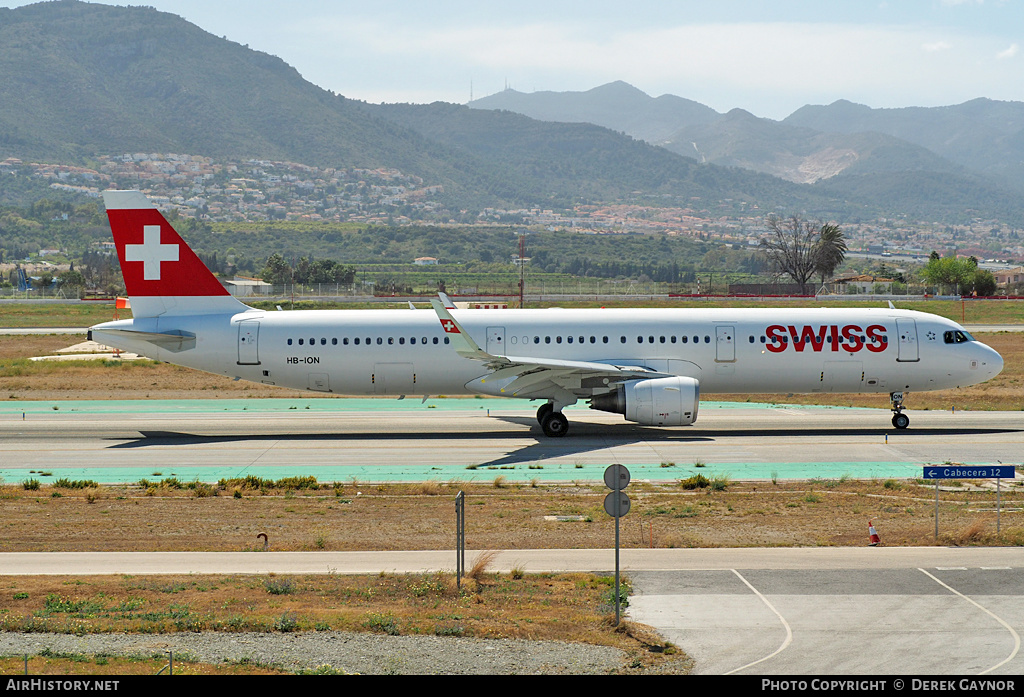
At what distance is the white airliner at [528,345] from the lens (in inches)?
1438

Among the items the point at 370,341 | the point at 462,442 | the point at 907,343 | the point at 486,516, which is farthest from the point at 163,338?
the point at 907,343

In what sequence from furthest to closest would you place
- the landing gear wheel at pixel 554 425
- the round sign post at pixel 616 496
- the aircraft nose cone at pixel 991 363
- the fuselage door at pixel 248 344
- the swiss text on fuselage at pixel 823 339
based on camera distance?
the fuselage door at pixel 248 344 < the aircraft nose cone at pixel 991 363 < the swiss text on fuselage at pixel 823 339 < the landing gear wheel at pixel 554 425 < the round sign post at pixel 616 496

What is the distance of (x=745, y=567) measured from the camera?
18.7 metres

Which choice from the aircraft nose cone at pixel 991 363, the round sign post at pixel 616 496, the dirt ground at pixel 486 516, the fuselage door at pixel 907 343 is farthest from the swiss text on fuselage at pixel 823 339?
the round sign post at pixel 616 496

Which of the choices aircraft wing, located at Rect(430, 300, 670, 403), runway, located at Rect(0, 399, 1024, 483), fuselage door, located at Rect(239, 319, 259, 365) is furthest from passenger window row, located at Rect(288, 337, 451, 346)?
runway, located at Rect(0, 399, 1024, 483)

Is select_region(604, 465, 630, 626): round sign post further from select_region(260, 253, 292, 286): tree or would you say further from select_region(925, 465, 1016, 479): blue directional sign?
select_region(260, 253, 292, 286): tree

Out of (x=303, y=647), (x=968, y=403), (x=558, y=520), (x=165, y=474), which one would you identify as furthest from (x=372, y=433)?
(x=968, y=403)

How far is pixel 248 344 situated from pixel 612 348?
44.4 feet

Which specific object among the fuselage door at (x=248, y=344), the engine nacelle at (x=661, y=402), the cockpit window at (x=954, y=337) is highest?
the cockpit window at (x=954, y=337)

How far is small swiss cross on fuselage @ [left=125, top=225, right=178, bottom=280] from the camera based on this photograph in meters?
37.8

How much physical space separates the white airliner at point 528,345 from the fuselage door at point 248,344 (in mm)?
37

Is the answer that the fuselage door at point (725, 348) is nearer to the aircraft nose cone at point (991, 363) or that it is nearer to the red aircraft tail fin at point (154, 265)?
the aircraft nose cone at point (991, 363)

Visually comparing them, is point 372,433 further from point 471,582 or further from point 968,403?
point 968,403

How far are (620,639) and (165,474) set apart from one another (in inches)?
755
